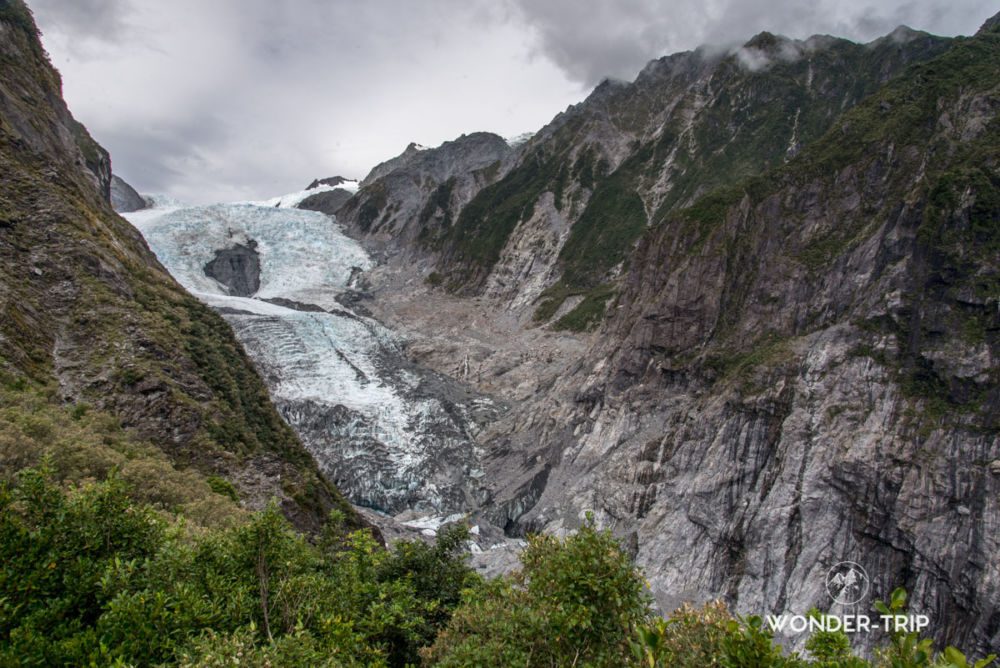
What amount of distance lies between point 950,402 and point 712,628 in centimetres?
2214

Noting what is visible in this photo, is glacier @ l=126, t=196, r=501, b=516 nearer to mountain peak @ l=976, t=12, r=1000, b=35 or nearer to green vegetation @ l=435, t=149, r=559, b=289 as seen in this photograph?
green vegetation @ l=435, t=149, r=559, b=289

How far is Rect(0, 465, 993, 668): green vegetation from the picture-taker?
5949 millimetres

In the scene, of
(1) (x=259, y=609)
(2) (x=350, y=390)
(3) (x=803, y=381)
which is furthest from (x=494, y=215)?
(1) (x=259, y=609)

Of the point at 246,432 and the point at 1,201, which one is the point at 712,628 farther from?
the point at 1,201

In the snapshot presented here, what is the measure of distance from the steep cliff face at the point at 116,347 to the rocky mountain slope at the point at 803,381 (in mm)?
15396

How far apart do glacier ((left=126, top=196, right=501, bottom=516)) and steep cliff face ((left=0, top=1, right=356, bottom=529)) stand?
14.7m

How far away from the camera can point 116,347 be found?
72.0 feet

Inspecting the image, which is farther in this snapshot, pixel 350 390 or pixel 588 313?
pixel 588 313

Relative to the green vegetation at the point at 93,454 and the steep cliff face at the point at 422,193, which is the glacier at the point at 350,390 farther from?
the green vegetation at the point at 93,454

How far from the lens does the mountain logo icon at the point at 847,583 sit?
22.3 m

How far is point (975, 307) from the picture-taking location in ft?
80.3

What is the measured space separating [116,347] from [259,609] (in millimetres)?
17708

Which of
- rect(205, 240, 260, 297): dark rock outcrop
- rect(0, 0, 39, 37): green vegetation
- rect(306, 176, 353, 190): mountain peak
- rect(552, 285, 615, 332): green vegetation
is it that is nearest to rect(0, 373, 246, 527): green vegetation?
rect(0, 0, 39, 37): green vegetation

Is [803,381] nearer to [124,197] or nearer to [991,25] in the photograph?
[991,25]
